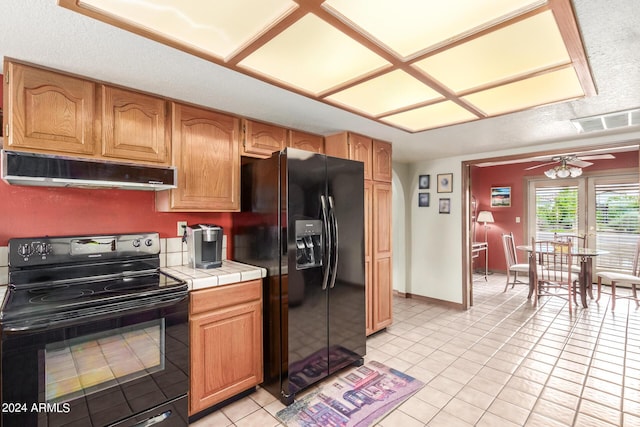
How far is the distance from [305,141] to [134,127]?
147cm

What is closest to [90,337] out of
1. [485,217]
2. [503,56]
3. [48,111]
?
[48,111]

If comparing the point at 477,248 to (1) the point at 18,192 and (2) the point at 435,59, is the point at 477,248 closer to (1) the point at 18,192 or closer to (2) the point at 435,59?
(2) the point at 435,59

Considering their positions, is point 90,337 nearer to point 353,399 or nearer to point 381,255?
point 353,399

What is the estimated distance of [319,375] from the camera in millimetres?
2354

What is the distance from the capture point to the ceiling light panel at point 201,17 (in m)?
1.20

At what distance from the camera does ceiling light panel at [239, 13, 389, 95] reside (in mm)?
1405

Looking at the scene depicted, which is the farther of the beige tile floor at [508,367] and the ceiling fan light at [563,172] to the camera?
the ceiling fan light at [563,172]

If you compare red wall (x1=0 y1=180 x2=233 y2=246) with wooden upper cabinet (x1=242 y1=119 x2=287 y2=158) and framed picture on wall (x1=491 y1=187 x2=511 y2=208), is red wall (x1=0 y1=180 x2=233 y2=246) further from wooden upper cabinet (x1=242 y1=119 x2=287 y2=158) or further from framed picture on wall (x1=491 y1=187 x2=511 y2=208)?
framed picture on wall (x1=491 y1=187 x2=511 y2=208)

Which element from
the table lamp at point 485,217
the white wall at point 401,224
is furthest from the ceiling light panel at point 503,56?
the table lamp at point 485,217

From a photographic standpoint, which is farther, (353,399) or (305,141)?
(305,141)

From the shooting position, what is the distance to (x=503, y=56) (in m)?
1.60

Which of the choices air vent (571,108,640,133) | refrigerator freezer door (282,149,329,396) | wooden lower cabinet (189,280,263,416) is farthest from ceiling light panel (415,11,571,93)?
wooden lower cabinet (189,280,263,416)

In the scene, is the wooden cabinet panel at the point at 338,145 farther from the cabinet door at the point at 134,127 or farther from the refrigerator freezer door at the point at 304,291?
the cabinet door at the point at 134,127

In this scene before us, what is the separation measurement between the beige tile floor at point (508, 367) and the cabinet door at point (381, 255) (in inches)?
10.0
